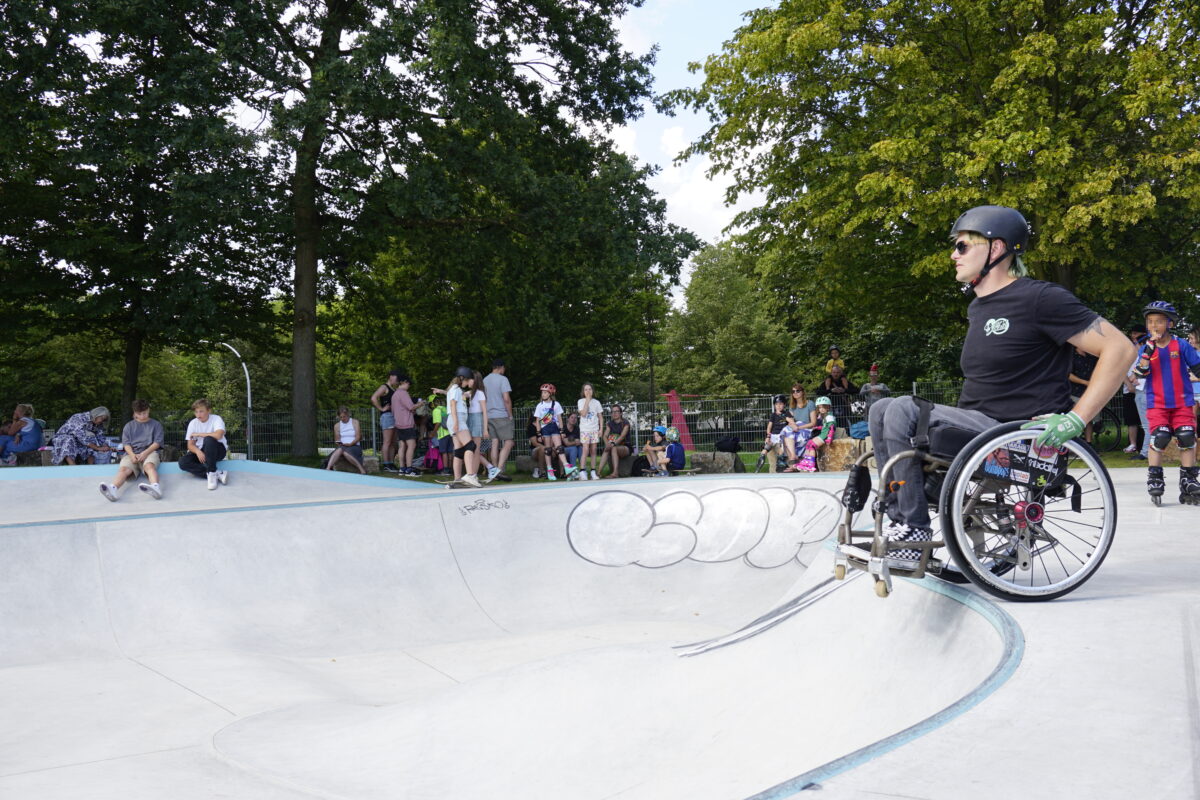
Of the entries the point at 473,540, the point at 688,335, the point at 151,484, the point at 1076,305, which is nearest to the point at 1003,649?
the point at 1076,305

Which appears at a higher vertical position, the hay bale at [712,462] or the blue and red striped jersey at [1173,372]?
the blue and red striped jersey at [1173,372]

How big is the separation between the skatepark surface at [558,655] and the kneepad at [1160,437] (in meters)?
0.52

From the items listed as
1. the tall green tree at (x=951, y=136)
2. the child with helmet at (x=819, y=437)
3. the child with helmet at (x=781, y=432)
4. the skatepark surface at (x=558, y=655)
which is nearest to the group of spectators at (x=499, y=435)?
the child with helmet at (x=781, y=432)

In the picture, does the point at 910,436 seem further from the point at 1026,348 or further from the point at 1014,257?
the point at 1014,257

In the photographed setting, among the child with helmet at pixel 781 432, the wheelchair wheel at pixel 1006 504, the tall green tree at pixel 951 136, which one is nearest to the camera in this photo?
the wheelchair wheel at pixel 1006 504

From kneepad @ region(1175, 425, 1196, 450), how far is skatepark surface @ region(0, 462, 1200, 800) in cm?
55

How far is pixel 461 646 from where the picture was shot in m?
7.19

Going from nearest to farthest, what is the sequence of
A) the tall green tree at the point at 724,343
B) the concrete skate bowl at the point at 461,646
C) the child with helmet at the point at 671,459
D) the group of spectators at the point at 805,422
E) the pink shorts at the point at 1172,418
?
the concrete skate bowl at the point at 461,646 → the pink shorts at the point at 1172,418 → the group of spectators at the point at 805,422 → the child with helmet at the point at 671,459 → the tall green tree at the point at 724,343

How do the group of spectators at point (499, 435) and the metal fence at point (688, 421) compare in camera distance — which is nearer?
the group of spectators at point (499, 435)

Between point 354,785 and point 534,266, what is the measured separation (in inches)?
616

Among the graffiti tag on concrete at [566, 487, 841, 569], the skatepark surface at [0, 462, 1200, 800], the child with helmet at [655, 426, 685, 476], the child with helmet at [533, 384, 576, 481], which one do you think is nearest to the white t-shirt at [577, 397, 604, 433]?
the child with helmet at [533, 384, 576, 481]

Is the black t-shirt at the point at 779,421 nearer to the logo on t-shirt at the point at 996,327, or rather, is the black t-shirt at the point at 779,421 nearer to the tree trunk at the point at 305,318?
the tree trunk at the point at 305,318

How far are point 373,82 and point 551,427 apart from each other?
6502 mm

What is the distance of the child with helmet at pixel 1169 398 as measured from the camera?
7176 millimetres
